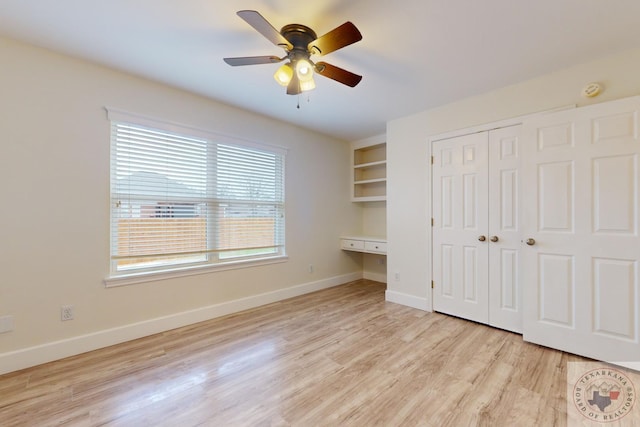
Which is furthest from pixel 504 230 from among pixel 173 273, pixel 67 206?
pixel 67 206

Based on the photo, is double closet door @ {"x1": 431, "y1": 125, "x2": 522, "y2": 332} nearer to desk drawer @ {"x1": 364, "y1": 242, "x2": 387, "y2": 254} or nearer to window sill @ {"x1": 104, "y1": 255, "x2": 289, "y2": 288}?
desk drawer @ {"x1": 364, "y1": 242, "x2": 387, "y2": 254}

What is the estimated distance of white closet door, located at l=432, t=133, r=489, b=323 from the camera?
2977 mm

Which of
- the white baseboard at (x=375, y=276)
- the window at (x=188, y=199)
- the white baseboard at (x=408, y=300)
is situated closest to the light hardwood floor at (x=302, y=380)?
the white baseboard at (x=408, y=300)

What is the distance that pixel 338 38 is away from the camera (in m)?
1.67

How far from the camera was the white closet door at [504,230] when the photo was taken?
9.02 ft

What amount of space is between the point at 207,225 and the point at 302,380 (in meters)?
1.98

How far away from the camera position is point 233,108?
3.34 meters

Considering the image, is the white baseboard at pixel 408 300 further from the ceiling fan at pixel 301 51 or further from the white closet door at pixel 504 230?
the ceiling fan at pixel 301 51

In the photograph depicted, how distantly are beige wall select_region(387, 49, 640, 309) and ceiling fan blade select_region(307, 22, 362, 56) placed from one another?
2.02m

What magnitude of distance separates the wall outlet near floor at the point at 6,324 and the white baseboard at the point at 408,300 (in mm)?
3701

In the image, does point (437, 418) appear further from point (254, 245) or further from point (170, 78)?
point (170, 78)

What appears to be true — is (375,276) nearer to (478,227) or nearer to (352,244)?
(352,244)

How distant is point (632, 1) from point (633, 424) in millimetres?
2487

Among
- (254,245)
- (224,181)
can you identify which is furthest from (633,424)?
(224,181)
